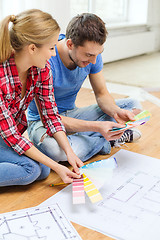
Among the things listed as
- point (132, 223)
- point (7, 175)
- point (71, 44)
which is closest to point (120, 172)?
point (132, 223)

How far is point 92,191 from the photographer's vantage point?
117cm

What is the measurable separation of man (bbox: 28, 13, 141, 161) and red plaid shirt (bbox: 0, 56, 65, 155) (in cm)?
13

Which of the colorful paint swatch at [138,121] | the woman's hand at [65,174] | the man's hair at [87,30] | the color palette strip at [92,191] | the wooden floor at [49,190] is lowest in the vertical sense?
the wooden floor at [49,190]

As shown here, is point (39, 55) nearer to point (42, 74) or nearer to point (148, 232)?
point (42, 74)

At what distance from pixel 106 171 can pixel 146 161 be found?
30cm

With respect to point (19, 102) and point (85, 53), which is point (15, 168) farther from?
point (85, 53)

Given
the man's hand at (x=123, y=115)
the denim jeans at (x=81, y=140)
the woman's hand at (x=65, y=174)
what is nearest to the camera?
the woman's hand at (x=65, y=174)

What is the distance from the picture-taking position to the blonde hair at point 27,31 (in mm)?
1096

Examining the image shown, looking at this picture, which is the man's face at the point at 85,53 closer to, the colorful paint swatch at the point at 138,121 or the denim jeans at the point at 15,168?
the colorful paint swatch at the point at 138,121

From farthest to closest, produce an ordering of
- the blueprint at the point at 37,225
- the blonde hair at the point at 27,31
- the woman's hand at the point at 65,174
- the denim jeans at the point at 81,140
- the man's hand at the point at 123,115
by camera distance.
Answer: the man's hand at the point at 123,115
the denim jeans at the point at 81,140
the woman's hand at the point at 65,174
the blonde hair at the point at 27,31
the blueprint at the point at 37,225

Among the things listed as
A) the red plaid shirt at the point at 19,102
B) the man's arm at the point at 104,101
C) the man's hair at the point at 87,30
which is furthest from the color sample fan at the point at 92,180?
the man's hair at the point at 87,30

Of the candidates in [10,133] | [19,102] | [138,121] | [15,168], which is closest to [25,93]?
[19,102]

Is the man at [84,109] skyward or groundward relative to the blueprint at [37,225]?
skyward

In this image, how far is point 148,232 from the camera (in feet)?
3.32
